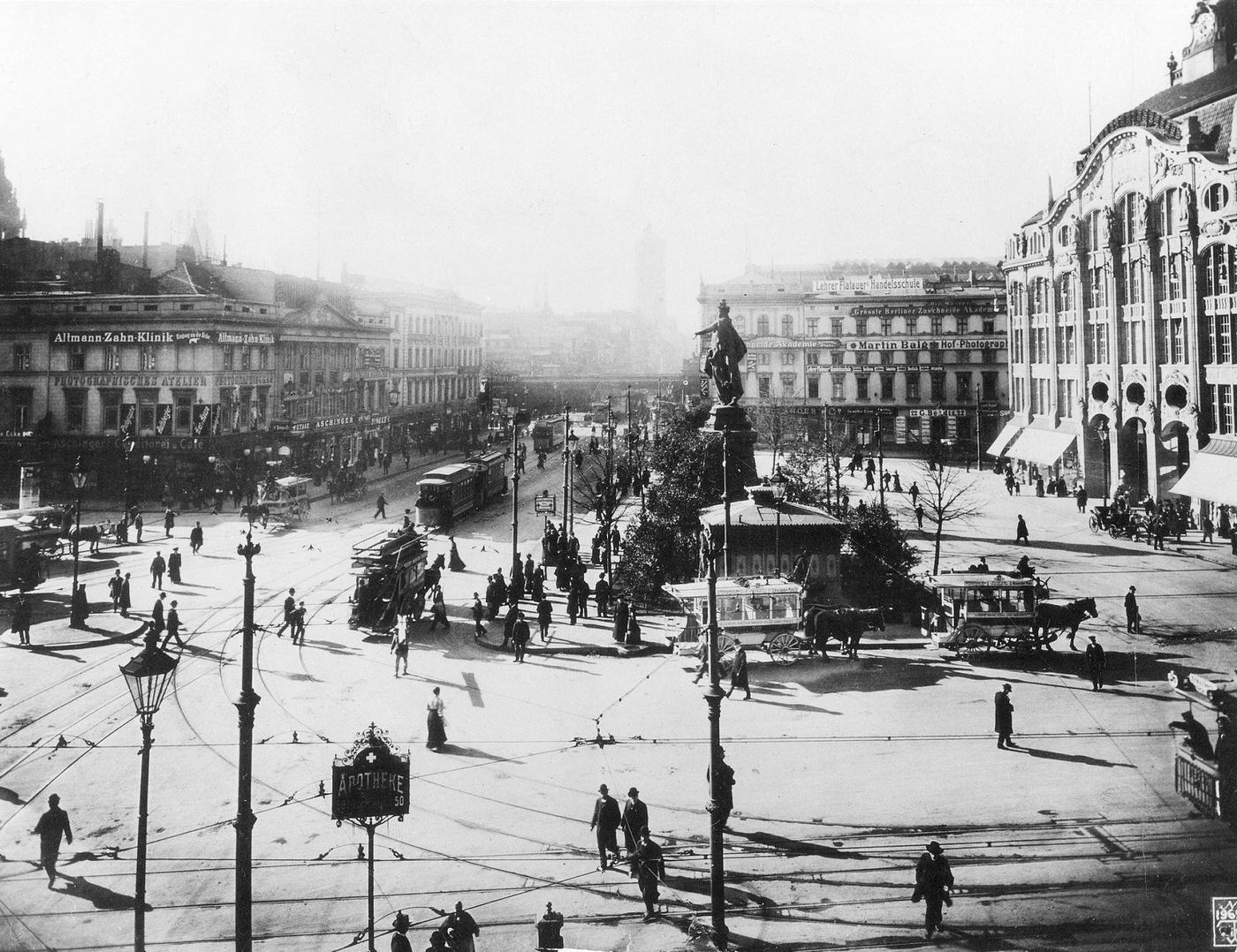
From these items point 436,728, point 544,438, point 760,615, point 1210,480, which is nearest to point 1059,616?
point 760,615

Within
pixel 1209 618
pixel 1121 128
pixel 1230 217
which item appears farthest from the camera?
pixel 1121 128

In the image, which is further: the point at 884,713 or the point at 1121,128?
the point at 1121,128

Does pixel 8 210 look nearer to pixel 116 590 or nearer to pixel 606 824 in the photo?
pixel 116 590

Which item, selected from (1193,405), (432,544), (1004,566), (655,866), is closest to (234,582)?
(432,544)

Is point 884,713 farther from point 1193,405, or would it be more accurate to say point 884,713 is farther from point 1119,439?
point 1119,439

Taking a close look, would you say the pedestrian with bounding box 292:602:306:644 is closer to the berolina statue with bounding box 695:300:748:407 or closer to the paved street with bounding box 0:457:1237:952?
the paved street with bounding box 0:457:1237:952

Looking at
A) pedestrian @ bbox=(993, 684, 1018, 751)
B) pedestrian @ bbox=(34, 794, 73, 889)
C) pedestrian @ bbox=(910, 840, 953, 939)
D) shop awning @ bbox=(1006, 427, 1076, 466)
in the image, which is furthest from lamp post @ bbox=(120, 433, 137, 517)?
shop awning @ bbox=(1006, 427, 1076, 466)
